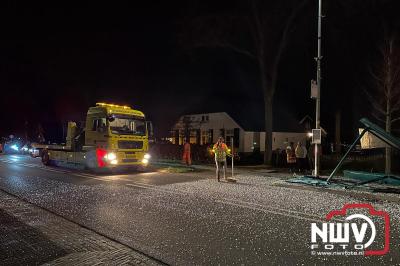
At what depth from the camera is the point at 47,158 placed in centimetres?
2144

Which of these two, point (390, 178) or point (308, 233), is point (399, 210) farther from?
point (390, 178)

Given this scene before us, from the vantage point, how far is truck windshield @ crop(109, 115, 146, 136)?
1645cm

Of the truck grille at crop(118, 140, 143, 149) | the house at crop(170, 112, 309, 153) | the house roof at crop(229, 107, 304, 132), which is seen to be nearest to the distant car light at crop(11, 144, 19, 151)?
the house at crop(170, 112, 309, 153)

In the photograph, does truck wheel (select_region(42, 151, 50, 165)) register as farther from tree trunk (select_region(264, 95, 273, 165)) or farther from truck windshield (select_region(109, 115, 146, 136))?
tree trunk (select_region(264, 95, 273, 165))

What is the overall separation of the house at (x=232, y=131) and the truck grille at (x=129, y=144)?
63.6 ft

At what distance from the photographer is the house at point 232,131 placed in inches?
1451

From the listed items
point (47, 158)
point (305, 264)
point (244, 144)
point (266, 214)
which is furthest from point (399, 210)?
point (244, 144)

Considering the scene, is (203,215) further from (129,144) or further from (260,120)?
(260,120)

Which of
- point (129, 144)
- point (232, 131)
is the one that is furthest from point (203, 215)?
point (232, 131)

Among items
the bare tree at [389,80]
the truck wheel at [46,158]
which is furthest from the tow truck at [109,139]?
the bare tree at [389,80]

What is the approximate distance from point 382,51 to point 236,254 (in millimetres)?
17134

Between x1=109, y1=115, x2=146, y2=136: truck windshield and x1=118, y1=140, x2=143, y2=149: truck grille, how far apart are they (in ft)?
1.41

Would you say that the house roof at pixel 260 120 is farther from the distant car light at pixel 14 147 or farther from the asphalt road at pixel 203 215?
the asphalt road at pixel 203 215

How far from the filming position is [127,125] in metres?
17.1
